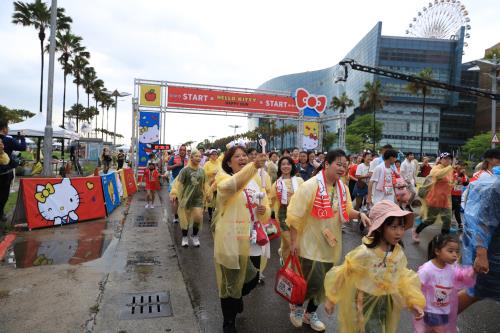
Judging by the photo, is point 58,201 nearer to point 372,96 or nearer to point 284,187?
point 284,187

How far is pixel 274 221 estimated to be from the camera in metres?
5.32

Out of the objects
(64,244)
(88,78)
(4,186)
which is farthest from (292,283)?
(88,78)

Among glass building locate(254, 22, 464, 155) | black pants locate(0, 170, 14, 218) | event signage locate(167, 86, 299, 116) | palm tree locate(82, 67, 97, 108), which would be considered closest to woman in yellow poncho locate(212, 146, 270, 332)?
black pants locate(0, 170, 14, 218)

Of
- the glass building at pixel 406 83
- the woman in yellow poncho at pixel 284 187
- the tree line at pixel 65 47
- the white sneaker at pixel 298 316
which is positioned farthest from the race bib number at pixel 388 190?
the glass building at pixel 406 83

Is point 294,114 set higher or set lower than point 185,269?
higher

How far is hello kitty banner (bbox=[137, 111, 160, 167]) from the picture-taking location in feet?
49.9

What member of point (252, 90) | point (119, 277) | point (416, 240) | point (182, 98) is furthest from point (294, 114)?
point (119, 277)

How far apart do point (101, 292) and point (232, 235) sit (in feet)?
6.91

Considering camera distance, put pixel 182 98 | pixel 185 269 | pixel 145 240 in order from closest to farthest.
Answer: pixel 185 269 → pixel 145 240 → pixel 182 98

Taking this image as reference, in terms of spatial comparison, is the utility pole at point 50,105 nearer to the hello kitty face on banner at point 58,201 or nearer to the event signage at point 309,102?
the hello kitty face on banner at point 58,201

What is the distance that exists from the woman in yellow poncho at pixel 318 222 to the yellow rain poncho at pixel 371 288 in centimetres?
66

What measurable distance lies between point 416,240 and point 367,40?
80.1 m

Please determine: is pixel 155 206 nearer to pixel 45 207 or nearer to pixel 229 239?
pixel 45 207

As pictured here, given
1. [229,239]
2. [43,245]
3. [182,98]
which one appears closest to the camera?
[229,239]
